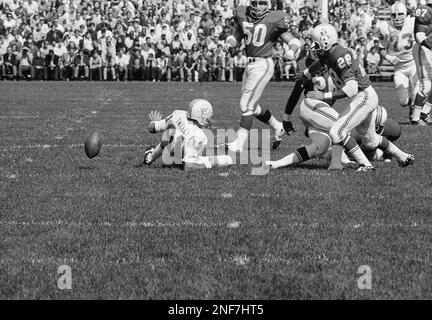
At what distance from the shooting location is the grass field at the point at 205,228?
4352 mm

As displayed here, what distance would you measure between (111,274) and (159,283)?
0.32 meters

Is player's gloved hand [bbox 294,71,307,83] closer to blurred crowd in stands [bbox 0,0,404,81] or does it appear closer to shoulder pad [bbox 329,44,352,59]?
shoulder pad [bbox 329,44,352,59]

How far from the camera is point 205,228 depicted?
5570 millimetres

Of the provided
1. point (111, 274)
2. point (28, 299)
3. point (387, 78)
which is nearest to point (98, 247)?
point (111, 274)

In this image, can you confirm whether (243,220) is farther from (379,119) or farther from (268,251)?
(379,119)

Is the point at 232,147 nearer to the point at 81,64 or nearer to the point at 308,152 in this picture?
the point at 308,152

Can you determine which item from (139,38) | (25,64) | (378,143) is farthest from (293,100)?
(139,38)

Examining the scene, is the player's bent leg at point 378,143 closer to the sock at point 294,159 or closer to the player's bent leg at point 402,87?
the sock at point 294,159

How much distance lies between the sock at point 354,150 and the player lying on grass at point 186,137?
4.07ft

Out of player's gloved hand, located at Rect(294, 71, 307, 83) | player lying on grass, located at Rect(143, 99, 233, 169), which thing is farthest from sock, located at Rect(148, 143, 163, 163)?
player's gloved hand, located at Rect(294, 71, 307, 83)

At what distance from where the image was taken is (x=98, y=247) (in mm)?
5062

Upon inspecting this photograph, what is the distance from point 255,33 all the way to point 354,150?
2.46 metres

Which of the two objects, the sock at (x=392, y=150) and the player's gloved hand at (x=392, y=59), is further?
the player's gloved hand at (x=392, y=59)

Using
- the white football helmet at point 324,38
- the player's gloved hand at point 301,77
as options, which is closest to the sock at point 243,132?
the player's gloved hand at point 301,77
